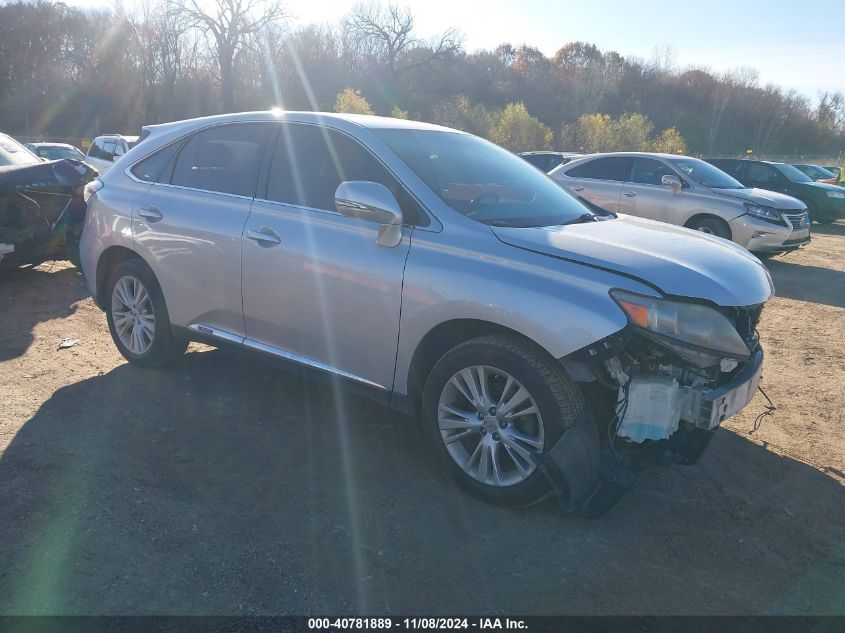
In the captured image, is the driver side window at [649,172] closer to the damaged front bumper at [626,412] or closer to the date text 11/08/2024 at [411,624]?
the damaged front bumper at [626,412]

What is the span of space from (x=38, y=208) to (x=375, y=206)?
5587 mm

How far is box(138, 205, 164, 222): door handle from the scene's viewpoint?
186 inches

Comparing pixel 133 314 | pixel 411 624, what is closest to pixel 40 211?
pixel 133 314

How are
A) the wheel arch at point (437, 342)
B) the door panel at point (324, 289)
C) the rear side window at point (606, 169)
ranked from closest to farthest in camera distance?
the wheel arch at point (437, 342) → the door panel at point (324, 289) → the rear side window at point (606, 169)

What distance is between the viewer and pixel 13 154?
7.86 meters

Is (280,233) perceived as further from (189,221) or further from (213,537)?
(213,537)

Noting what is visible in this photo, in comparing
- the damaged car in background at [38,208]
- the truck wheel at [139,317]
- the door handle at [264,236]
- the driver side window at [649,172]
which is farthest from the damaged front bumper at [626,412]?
the driver side window at [649,172]

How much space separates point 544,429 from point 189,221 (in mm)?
2819

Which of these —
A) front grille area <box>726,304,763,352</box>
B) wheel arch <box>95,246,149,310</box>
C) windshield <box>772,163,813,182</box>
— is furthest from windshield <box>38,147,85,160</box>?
front grille area <box>726,304,763,352</box>

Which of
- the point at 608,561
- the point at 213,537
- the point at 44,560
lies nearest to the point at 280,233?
the point at 213,537

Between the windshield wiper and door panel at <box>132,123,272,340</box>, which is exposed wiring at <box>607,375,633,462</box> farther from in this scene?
door panel at <box>132,123,272,340</box>

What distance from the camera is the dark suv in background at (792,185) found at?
1773cm

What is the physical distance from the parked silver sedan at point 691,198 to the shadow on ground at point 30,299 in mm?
7044

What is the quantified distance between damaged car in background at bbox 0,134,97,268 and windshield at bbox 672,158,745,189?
8987mm
